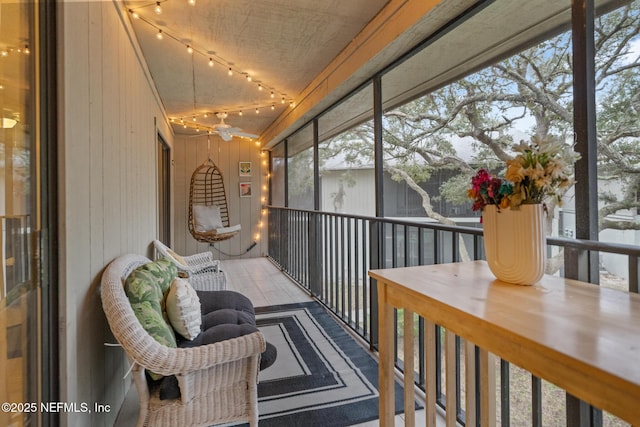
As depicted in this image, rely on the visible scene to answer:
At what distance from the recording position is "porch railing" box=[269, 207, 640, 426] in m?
1.16

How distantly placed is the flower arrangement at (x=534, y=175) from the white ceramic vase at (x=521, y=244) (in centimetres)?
4

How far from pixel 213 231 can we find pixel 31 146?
4309 millimetres

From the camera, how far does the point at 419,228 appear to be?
194 cm

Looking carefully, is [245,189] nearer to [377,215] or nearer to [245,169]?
[245,169]

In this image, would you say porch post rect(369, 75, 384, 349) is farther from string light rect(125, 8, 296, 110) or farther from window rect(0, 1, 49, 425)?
window rect(0, 1, 49, 425)

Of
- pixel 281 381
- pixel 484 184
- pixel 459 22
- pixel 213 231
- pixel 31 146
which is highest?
pixel 459 22

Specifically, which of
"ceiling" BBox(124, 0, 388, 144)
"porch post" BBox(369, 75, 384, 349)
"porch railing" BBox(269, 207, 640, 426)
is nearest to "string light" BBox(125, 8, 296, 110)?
"ceiling" BBox(124, 0, 388, 144)

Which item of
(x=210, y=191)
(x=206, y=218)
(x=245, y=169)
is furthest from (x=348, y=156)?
(x=210, y=191)

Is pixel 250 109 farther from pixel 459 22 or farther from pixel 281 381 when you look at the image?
pixel 281 381

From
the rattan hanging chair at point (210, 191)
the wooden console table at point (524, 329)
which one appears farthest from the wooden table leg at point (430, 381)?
the rattan hanging chair at point (210, 191)

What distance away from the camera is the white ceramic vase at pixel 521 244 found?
1.05m

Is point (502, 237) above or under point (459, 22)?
under

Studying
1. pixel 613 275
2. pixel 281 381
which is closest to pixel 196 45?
pixel 281 381

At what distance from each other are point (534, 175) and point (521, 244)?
0.23m
